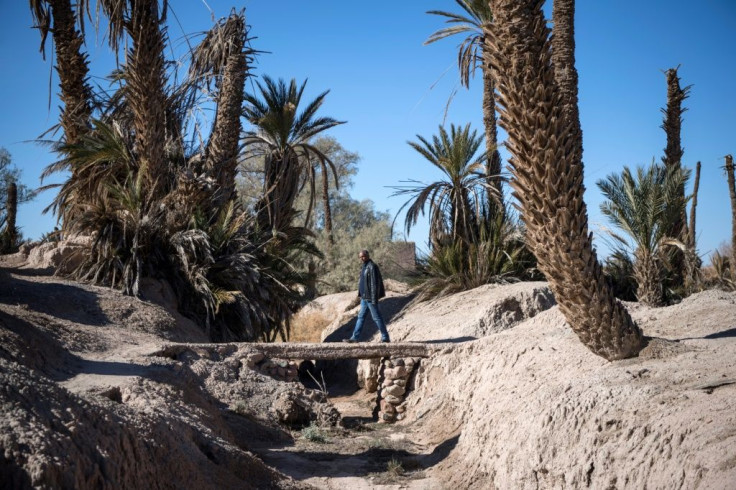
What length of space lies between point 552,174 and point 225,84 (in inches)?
442

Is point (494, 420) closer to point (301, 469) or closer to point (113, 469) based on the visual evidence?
point (301, 469)

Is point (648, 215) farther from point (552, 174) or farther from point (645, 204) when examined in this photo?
point (552, 174)

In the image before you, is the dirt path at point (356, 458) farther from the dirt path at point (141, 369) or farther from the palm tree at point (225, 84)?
the palm tree at point (225, 84)

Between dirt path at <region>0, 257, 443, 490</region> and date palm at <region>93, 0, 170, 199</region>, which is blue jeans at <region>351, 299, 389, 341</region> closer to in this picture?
dirt path at <region>0, 257, 443, 490</region>

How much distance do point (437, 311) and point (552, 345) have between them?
21.6 ft

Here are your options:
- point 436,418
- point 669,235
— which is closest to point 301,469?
point 436,418

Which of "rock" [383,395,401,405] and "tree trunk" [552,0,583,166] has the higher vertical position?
"tree trunk" [552,0,583,166]

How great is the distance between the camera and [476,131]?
57.8 ft

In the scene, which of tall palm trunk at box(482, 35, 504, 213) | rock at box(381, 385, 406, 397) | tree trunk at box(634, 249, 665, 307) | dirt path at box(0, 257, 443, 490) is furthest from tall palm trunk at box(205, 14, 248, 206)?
tree trunk at box(634, 249, 665, 307)

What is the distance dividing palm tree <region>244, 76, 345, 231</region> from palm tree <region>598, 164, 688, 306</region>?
730 centimetres

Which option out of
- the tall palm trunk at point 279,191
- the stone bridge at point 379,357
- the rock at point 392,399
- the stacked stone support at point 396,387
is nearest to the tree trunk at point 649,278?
the stone bridge at point 379,357

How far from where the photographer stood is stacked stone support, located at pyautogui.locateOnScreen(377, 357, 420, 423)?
1237 centimetres

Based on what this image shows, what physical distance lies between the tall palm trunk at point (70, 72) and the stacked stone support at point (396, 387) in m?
8.89

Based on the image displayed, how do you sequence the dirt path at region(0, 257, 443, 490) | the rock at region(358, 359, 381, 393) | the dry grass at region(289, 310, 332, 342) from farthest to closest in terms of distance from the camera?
the dry grass at region(289, 310, 332, 342) → the rock at region(358, 359, 381, 393) → the dirt path at region(0, 257, 443, 490)
